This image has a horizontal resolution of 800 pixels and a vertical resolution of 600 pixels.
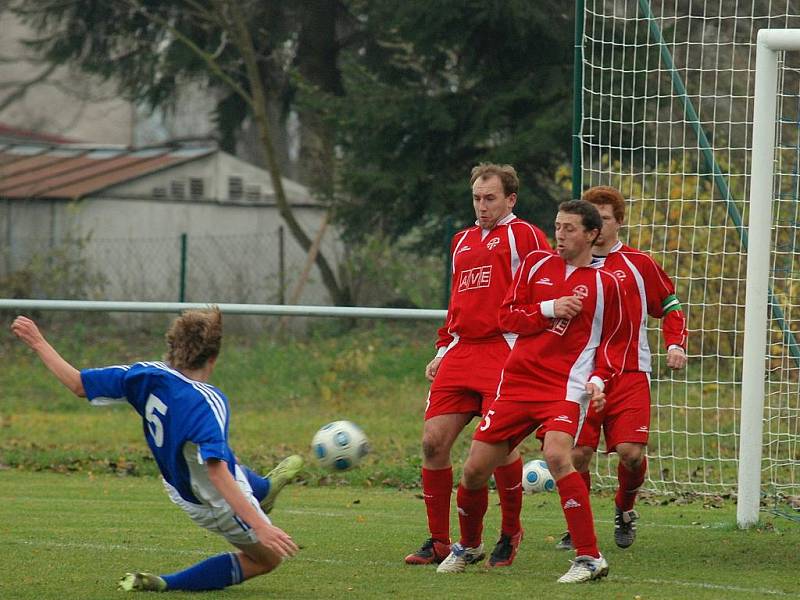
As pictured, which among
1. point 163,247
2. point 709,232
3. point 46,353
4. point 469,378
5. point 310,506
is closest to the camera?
point 46,353

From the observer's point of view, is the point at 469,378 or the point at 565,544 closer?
the point at 469,378

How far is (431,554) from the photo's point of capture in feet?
21.8

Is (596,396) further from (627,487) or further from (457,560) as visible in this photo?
(627,487)

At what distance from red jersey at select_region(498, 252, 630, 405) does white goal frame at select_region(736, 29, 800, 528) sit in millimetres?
1764

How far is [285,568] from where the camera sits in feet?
21.2

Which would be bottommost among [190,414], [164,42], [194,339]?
[190,414]

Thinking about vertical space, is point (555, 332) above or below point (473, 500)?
above

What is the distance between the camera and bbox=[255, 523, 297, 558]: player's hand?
16.5 ft

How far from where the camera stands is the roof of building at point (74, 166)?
A: 75.6 ft

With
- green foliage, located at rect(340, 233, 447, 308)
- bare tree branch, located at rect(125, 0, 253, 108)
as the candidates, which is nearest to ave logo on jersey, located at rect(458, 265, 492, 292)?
green foliage, located at rect(340, 233, 447, 308)

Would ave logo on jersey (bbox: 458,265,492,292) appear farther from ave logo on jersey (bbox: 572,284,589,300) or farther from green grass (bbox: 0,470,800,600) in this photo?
green grass (bbox: 0,470,800,600)

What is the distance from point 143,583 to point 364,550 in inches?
69.0

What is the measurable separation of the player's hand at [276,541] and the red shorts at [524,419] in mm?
1429

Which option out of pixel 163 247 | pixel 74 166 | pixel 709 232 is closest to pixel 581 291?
pixel 709 232
